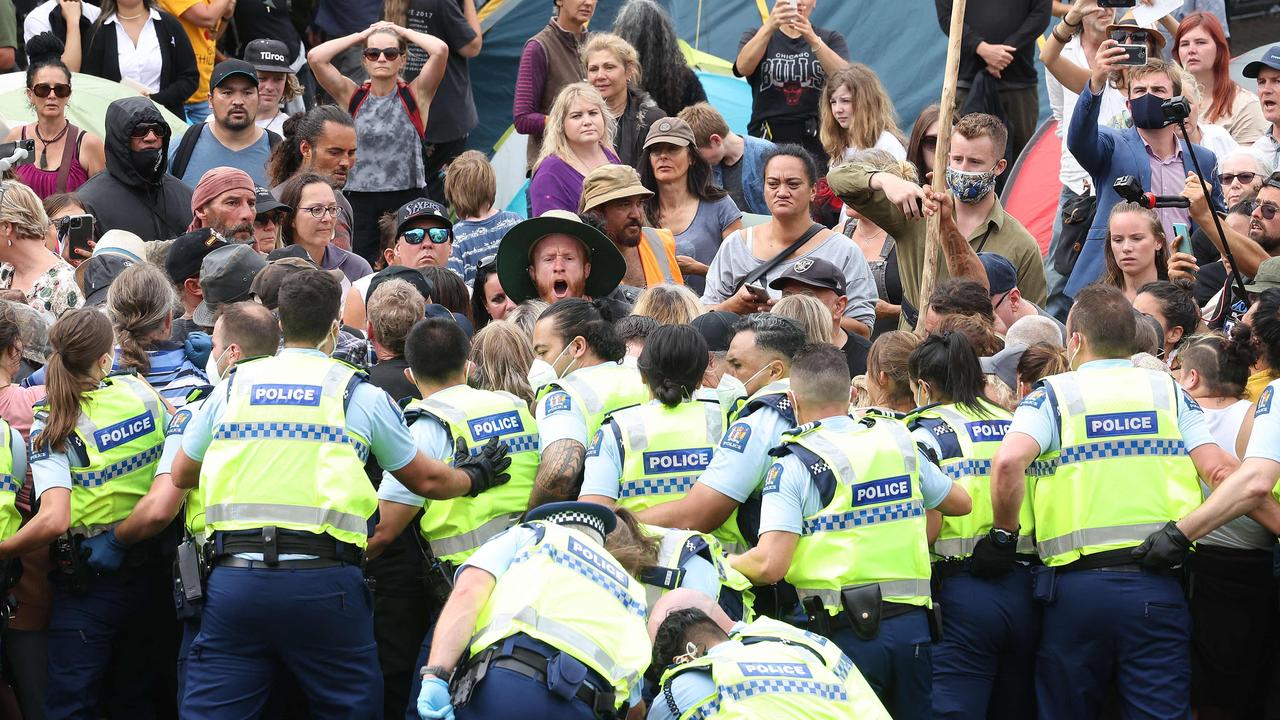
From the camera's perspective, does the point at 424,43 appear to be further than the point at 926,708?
Yes

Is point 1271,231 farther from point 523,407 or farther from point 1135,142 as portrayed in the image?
point 523,407

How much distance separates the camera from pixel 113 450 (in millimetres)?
6137

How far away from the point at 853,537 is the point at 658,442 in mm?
807

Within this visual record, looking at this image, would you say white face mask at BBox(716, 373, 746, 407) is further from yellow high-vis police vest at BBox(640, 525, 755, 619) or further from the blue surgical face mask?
the blue surgical face mask

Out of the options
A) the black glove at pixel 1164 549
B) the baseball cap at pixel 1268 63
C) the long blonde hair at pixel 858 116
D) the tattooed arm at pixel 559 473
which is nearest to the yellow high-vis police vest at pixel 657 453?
the tattooed arm at pixel 559 473

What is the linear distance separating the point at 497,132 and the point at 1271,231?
738 cm

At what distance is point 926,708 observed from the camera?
5.57 meters

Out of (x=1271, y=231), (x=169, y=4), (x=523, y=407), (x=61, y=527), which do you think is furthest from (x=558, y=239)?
(x=169, y=4)

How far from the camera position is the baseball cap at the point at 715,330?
6.87 m

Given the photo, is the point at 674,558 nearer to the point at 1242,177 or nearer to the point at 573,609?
the point at 573,609

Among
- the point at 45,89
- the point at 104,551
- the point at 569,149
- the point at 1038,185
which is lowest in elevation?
the point at 1038,185

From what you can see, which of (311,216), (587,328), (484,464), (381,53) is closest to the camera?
(484,464)

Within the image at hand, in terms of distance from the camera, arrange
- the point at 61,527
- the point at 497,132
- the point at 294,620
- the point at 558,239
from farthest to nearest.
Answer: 1. the point at 497,132
2. the point at 558,239
3. the point at 61,527
4. the point at 294,620

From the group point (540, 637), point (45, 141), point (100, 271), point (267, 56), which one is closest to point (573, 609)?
point (540, 637)
